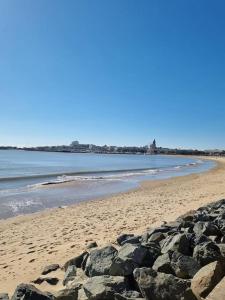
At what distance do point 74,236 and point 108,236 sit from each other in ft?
4.38

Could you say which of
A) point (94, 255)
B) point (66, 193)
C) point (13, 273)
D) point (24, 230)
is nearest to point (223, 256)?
point (94, 255)

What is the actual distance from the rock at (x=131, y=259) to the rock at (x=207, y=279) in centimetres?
89

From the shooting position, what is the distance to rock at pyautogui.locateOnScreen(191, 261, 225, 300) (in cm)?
449

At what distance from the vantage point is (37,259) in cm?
824

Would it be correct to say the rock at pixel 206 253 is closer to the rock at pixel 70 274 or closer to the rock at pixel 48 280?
the rock at pixel 70 274

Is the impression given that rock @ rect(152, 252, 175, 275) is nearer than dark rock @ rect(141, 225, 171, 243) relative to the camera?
→ Yes

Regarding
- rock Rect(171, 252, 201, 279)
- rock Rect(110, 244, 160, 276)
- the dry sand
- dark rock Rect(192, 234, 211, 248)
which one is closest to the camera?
rock Rect(171, 252, 201, 279)

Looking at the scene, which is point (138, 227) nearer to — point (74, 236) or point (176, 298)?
point (74, 236)

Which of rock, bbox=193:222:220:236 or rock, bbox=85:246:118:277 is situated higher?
rock, bbox=193:222:220:236

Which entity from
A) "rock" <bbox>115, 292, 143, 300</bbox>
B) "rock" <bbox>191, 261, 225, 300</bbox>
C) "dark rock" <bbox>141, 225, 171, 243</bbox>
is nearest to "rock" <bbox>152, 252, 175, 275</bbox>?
"rock" <bbox>191, 261, 225, 300</bbox>

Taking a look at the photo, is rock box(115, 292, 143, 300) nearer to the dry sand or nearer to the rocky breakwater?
the rocky breakwater

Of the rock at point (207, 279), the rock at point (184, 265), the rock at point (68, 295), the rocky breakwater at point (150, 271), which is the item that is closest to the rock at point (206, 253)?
the rocky breakwater at point (150, 271)

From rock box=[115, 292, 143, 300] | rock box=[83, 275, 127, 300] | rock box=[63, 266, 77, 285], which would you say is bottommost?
rock box=[63, 266, 77, 285]

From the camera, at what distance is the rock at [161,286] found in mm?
4422
